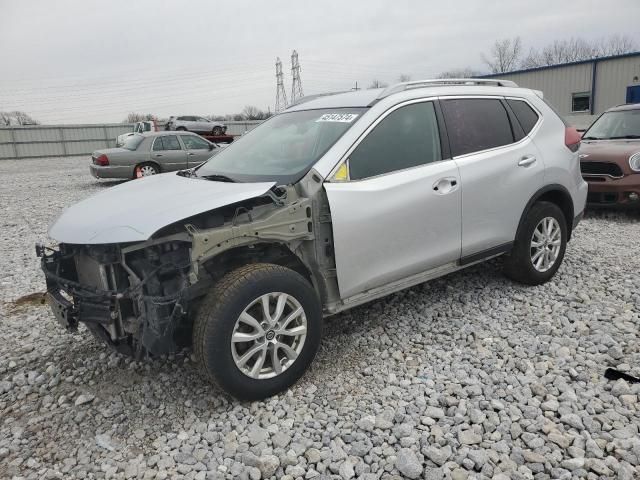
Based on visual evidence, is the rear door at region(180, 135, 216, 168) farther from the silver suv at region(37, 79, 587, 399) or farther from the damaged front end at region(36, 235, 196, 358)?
the damaged front end at region(36, 235, 196, 358)

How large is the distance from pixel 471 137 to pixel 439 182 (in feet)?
2.06

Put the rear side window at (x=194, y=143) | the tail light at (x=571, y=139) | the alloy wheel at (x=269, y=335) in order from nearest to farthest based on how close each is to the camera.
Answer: the alloy wheel at (x=269, y=335)
the tail light at (x=571, y=139)
the rear side window at (x=194, y=143)

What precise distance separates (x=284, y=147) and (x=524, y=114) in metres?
2.25

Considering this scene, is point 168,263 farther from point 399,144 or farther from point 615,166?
point 615,166

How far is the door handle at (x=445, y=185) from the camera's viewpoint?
3.65 m

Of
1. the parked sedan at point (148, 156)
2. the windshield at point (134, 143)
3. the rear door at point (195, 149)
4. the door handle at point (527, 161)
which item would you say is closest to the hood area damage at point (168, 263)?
the door handle at point (527, 161)

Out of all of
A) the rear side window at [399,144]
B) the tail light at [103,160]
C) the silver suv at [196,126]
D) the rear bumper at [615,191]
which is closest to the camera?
the rear side window at [399,144]

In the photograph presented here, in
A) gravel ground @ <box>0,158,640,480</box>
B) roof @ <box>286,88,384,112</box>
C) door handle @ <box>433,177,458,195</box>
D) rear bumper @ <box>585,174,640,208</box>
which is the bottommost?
gravel ground @ <box>0,158,640,480</box>

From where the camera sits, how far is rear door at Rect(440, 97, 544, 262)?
389cm

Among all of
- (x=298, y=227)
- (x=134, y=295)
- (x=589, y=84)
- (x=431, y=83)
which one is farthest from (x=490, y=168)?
(x=589, y=84)

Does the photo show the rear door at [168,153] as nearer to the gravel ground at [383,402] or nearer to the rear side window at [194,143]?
the rear side window at [194,143]

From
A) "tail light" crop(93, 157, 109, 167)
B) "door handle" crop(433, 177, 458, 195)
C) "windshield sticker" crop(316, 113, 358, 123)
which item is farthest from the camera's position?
"tail light" crop(93, 157, 109, 167)

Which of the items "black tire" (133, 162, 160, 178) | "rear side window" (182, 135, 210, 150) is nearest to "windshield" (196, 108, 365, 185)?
"black tire" (133, 162, 160, 178)

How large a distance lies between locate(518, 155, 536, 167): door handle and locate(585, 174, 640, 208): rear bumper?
3893 mm
